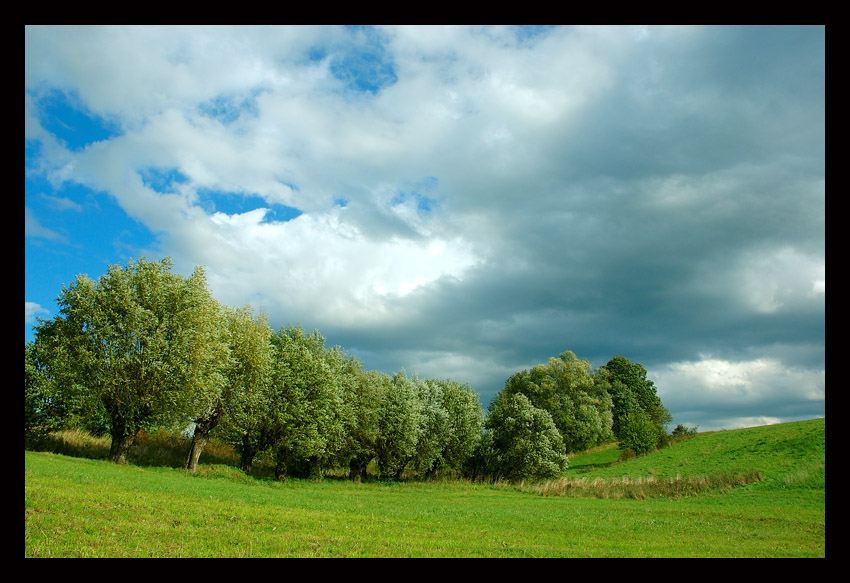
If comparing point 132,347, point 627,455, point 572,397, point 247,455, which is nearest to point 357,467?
point 247,455

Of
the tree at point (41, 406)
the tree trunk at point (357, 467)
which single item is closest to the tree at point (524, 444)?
the tree trunk at point (357, 467)

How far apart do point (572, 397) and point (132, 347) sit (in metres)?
67.5

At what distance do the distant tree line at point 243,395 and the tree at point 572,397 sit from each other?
1769 centimetres

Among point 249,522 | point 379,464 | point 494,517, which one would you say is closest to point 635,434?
point 379,464

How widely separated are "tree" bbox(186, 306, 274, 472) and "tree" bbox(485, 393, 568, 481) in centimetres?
3310

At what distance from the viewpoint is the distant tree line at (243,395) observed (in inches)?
1484

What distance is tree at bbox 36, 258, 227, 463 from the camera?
37281mm

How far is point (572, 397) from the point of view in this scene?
83.7m

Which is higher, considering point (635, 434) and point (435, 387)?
point (435, 387)

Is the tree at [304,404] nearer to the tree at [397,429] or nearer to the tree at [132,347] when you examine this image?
the tree at [397,429]
